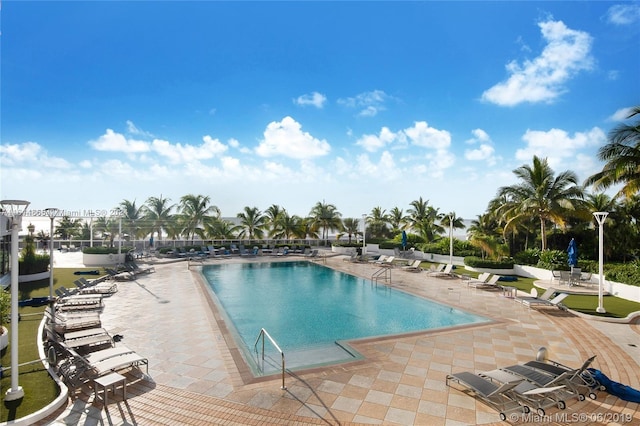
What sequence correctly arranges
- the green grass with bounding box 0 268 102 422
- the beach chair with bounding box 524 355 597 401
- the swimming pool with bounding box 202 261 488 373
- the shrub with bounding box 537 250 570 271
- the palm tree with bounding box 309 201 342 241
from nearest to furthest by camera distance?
the green grass with bounding box 0 268 102 422 < the beach chair with bounding box 524 355 597 401 < the swimming pool with bounding box 202 261 488 373 < the shrub with bounding box 537 250 570 271 < the palm tree with bounding box 309 201 342 241

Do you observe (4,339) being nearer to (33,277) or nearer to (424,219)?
(33,277)

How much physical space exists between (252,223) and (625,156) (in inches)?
1147

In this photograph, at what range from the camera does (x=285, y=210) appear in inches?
1486

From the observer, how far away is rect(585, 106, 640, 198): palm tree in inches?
616

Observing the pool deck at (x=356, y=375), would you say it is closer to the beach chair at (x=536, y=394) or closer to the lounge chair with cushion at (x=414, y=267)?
the beach chair at (x=536, y=394)

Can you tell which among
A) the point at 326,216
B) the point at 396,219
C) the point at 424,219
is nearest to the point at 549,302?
the point at 424,219

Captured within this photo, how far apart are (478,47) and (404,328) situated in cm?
1372

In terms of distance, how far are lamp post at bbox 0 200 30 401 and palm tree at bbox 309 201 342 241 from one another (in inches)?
1256

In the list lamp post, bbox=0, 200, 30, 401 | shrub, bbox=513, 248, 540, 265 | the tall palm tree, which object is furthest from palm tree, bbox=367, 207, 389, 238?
lamp post, bbox=0, 200, 30, 401

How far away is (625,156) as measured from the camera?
624 inches

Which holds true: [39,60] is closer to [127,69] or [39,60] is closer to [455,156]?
[127,69]

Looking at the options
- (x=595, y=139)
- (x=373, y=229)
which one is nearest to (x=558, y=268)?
(x=595, y=139)

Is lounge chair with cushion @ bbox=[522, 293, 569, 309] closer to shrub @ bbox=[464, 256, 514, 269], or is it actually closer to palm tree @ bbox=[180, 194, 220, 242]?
shrub @ bbox=[464, 256, 514, 269]

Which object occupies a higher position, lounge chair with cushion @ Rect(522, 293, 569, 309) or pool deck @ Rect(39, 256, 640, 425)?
lounge chair with cushion @ Rect(522, 293, 569, 309)
